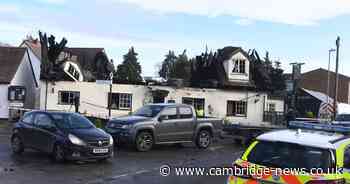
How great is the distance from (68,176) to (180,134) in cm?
734

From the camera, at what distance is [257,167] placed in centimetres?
658

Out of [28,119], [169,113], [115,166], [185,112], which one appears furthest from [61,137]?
[185,112]

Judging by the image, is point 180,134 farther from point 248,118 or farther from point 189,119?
point 248,118

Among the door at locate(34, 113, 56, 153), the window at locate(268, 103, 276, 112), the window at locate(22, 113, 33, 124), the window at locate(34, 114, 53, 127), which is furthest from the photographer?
the window at locate(268, 103, 276, 112)

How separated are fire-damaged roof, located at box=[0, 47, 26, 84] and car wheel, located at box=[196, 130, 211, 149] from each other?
1990cm

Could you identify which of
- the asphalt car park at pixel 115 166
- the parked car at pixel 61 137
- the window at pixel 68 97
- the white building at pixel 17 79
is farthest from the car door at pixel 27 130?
the white building at pixel 17 79

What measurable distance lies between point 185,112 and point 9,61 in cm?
2210

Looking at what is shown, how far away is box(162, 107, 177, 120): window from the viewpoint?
17.7 meters

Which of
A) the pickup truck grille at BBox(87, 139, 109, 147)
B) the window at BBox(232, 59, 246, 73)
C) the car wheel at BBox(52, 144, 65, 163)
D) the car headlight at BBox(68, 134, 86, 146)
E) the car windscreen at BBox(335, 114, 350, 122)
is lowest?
the car wheel at BBox(52, 144, 65, 163)

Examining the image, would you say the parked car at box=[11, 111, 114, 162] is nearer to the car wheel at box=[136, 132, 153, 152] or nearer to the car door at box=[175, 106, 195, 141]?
the car wheel at box=[136, 132, 153, 152]

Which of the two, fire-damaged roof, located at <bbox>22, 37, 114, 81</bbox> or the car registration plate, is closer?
the car registration plate

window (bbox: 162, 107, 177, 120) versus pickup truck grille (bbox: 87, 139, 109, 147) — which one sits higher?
window (bbox: 162, 107, 177, 120)

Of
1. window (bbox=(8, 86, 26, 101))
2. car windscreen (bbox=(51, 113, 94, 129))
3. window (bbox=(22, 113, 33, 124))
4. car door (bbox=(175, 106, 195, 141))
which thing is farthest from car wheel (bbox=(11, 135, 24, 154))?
window (bbox=(8, 86, 26, 101))

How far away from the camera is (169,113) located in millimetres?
17875
